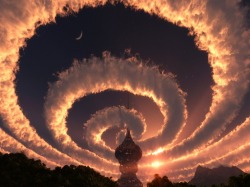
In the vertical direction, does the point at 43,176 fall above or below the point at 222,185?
below

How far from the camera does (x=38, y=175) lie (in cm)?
3381

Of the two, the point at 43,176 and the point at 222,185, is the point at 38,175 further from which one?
the point at 222,185

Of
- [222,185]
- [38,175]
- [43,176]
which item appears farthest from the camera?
[222,185]

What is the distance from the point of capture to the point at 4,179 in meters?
30.7

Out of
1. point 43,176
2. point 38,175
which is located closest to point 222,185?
point 43,176

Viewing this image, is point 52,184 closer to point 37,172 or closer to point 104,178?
point 37,172

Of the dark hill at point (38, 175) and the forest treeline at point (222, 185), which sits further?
the forest treeline at point (222, 185)

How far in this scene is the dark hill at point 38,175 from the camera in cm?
3200

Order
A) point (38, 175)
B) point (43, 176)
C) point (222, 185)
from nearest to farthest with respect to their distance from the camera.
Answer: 1. point (38, 175)
2. point (43, 176)
3. point (222, 185)

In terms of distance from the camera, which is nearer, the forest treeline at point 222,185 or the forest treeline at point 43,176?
the forest treeline at point 43,176

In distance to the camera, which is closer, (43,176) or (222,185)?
(43,176)

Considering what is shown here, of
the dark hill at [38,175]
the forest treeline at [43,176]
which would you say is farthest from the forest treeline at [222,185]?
the dark hill at [38,175]

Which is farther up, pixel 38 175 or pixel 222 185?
pixel 222 185

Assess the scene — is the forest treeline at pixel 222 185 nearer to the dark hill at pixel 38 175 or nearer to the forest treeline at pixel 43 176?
the forest treeline at pixel 43 176
